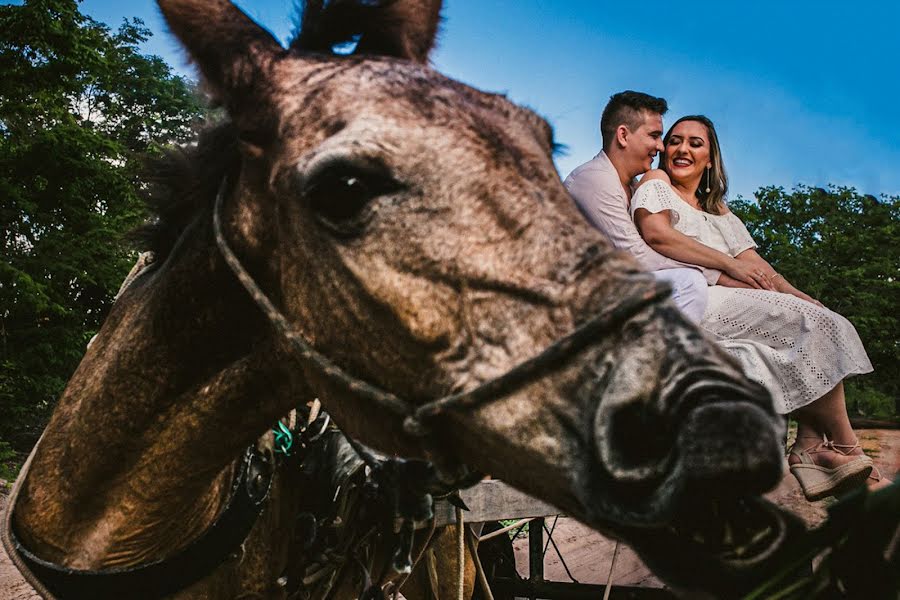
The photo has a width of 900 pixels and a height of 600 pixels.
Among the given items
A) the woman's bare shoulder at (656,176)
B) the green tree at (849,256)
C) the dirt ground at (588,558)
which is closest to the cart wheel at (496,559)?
the dirt ground at (588,558)

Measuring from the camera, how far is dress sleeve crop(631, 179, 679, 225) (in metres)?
3.38

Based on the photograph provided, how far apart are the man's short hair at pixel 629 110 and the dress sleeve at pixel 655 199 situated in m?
0.53

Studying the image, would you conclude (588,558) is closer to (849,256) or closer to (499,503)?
(499,503)

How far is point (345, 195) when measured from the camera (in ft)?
4.28

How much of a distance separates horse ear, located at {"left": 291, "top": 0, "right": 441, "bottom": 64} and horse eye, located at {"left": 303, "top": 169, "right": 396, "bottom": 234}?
66 cm

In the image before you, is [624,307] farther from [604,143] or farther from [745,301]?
[604,143]

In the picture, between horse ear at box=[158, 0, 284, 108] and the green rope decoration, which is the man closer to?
the green rope decoration

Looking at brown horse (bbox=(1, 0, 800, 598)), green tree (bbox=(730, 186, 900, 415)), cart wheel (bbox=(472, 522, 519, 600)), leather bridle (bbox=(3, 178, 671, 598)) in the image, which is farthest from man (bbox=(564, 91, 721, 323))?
green tree (bbox=(730, 186, 900, 415))

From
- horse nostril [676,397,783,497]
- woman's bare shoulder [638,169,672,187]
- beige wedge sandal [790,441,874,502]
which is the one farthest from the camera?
woman's bare shoulder [638,169,672,187]

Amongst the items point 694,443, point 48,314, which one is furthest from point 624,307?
point 48,314

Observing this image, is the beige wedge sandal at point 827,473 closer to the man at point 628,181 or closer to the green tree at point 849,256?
the man at point 628,181

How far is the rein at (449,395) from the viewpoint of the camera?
1007 mm

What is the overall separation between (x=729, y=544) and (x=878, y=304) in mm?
20288

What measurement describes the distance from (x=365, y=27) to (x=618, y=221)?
1851 mm
